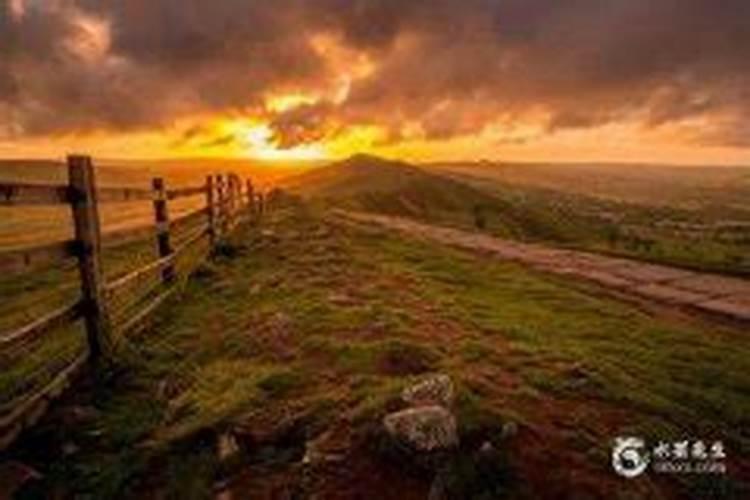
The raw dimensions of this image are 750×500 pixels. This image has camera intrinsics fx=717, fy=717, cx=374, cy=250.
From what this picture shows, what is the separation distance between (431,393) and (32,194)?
3.62 m

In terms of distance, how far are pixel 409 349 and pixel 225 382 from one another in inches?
64.3

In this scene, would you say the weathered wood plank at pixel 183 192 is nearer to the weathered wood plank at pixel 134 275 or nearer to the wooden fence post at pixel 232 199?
the weathered wood plank at pixel 134 275

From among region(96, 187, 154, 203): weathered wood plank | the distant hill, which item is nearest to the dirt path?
region(96, 187, 154, 203): weathered wood plank

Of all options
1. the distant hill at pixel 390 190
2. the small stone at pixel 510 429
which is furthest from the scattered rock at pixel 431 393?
the distant hill at pixel 390 190

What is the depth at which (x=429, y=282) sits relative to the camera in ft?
35.8

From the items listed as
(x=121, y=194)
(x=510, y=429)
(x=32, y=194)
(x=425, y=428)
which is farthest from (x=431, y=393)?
(x=121, y=194)

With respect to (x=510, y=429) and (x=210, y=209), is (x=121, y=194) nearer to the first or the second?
(x=210, y=209)

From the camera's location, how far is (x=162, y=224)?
405 inches

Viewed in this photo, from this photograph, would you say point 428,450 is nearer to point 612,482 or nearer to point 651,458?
point 612,482

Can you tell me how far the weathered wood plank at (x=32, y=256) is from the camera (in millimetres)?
5344

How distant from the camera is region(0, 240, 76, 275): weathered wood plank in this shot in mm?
5344

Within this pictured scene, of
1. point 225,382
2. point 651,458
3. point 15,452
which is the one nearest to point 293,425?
point 225,382

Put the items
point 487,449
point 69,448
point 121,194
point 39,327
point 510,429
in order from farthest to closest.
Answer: point 121,194, point 39,327, point 69,448, point 510,429, point 487,449

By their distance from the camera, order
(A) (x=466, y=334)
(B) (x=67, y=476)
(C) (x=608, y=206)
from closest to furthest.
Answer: (B) (x=67, y=476) < (A) (x=466, y=334) < (C) (x=608, y=206)
